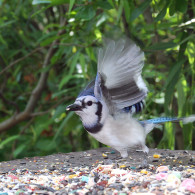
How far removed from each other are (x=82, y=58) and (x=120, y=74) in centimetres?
107

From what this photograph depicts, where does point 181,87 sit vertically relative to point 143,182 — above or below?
above

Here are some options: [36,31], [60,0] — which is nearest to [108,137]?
[60,0]

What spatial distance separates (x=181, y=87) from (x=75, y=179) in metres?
0.96

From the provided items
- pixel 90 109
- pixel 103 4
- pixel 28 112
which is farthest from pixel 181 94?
pixel 28 112

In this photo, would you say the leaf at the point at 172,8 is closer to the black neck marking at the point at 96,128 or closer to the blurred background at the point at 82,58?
the blurred background at the point at 82,58

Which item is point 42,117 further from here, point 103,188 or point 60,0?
point 103,188

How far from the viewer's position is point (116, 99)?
5.28 ft

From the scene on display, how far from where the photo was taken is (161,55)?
2982mm

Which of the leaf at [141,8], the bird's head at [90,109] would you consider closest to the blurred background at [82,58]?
the leaf at [141,8]

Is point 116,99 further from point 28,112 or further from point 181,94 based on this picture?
point 28,112

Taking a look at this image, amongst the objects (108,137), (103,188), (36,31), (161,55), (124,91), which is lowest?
(103,188)

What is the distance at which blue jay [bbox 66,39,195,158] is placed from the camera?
1.49 m

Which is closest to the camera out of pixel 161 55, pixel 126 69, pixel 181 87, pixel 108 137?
pixel 126 69

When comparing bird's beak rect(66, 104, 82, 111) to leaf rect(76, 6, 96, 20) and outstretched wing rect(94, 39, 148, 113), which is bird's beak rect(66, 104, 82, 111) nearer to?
outstretched wing rect(94, 39, 148, 113)
